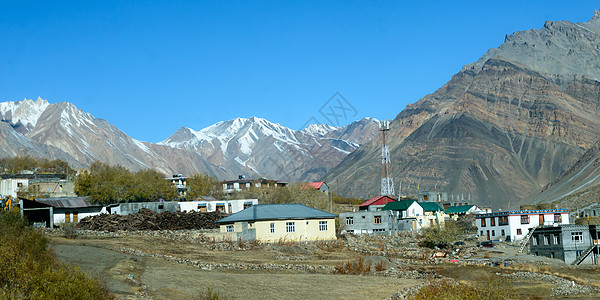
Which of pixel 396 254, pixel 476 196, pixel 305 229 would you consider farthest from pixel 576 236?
pixel 476 196

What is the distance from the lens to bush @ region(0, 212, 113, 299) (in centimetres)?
1828

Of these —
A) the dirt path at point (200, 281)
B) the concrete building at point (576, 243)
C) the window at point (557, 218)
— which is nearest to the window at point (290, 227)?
the dirt path at point (200, 281)

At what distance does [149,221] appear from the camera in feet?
203

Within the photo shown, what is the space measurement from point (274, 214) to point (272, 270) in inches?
711

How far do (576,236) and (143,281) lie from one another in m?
40.1

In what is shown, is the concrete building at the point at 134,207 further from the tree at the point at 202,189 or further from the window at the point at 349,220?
the tree at the point at 202,189

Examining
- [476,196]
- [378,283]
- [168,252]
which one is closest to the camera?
[378,283]

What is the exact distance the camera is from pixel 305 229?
2286 inches

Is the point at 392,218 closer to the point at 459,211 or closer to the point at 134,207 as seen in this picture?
the point at 459,211

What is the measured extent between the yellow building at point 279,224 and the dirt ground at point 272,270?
119 inches

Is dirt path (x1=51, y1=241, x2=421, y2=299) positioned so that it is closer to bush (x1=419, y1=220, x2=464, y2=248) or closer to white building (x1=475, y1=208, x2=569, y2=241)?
bush (x1=419, y1=220, x2=464, y2=248)

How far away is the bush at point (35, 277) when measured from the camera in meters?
18.3

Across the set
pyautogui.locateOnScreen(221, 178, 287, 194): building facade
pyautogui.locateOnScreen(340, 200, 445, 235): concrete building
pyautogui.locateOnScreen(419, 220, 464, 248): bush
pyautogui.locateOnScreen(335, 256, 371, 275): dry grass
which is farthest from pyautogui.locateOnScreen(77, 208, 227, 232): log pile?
pyautogui.locateOnScreen(221, 178, 287, 194): building facade

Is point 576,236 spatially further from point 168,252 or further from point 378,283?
point 168,252
